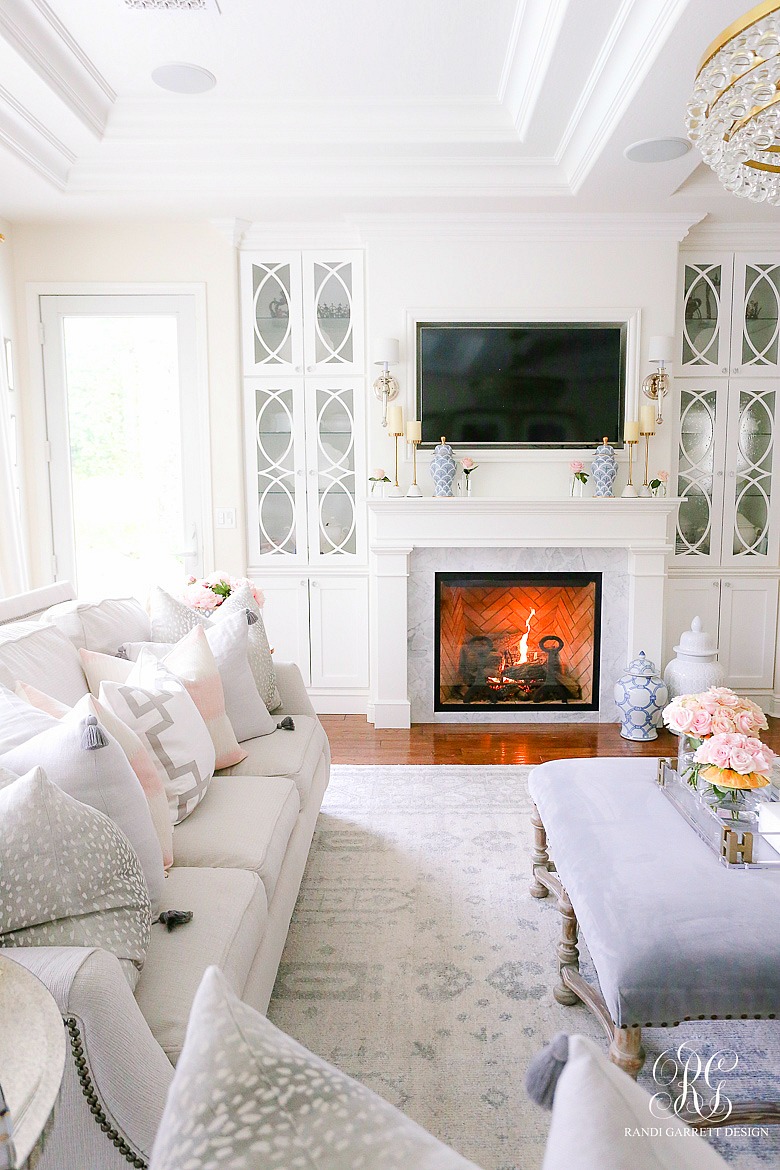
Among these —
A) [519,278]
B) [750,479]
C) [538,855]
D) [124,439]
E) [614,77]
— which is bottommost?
[538,855]

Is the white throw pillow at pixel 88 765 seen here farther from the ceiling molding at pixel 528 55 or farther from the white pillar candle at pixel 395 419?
the white pillar candle at pixel 395 419

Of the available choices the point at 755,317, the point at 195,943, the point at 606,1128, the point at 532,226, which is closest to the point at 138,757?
the point at 195,943

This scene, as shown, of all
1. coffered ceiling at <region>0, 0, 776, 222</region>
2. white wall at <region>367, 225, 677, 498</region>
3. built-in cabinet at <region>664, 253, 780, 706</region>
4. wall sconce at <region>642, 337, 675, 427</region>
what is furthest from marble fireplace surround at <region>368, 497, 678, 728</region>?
coffered ceiling at <region>0, 0, 776, 222</region>

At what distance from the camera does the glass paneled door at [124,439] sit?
4.38 metres

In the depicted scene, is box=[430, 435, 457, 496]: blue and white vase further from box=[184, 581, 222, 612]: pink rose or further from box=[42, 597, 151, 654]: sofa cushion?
box=[42, 597, 151, 654]: sofa cushion

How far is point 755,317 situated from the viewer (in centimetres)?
446

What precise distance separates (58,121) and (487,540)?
275cm

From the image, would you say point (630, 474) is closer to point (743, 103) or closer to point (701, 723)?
point (701, 723)

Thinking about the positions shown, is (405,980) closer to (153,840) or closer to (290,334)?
(153,840)

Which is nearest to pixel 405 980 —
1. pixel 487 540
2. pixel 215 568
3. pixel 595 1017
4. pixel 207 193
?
pixel 595 1017

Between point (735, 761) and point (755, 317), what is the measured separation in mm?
3443

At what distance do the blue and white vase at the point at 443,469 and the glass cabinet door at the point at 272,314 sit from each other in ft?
3.08

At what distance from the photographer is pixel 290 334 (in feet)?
14.6

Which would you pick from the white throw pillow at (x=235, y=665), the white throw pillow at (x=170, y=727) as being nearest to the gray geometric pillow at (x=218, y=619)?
the white throw pillow at (x=235, y=665)
